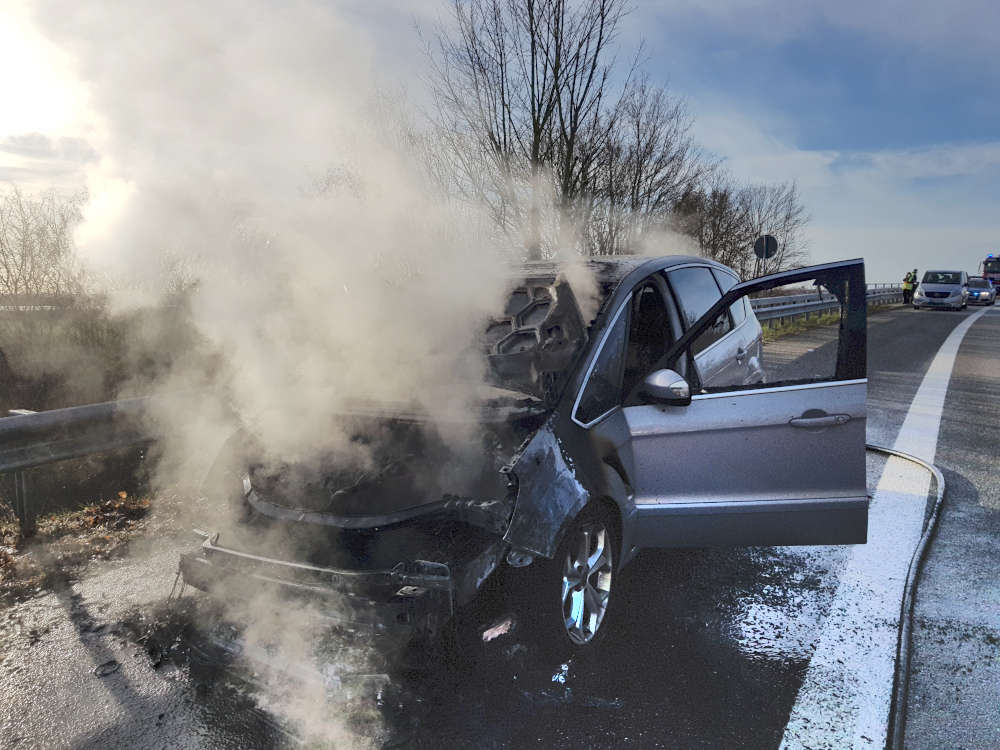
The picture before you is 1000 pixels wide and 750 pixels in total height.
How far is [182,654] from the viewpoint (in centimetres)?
288

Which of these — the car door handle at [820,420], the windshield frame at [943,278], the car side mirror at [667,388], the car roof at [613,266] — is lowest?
the car door handle at [820,420]

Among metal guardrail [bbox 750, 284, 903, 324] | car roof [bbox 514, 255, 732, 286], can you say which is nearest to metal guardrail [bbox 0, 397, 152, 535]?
car roof [bbox 514, 255, 732, 286]

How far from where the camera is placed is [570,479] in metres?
2.70

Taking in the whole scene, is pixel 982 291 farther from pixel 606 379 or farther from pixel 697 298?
pixel 606 379

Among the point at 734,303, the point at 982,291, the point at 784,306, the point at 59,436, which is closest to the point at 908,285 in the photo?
the point at 982,291

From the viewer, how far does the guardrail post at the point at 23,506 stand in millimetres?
4281

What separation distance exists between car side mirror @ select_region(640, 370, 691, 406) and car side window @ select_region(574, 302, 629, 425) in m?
0.17

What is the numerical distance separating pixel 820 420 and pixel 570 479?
4.46ft

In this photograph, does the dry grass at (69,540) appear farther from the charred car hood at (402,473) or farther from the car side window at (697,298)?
the car side window at (697,298)

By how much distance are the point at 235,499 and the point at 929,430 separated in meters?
6.77

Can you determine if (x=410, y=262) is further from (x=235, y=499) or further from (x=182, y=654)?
(x=182, y=654)

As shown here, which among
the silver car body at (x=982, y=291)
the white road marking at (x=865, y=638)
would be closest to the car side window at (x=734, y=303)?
the white road marking at (x=865, y=638)

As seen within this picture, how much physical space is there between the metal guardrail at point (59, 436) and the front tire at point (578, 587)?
3263 mm

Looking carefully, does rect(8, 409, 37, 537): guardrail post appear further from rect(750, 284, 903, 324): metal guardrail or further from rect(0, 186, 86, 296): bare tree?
rect(750, 284, 903, 324): metal guardrail
